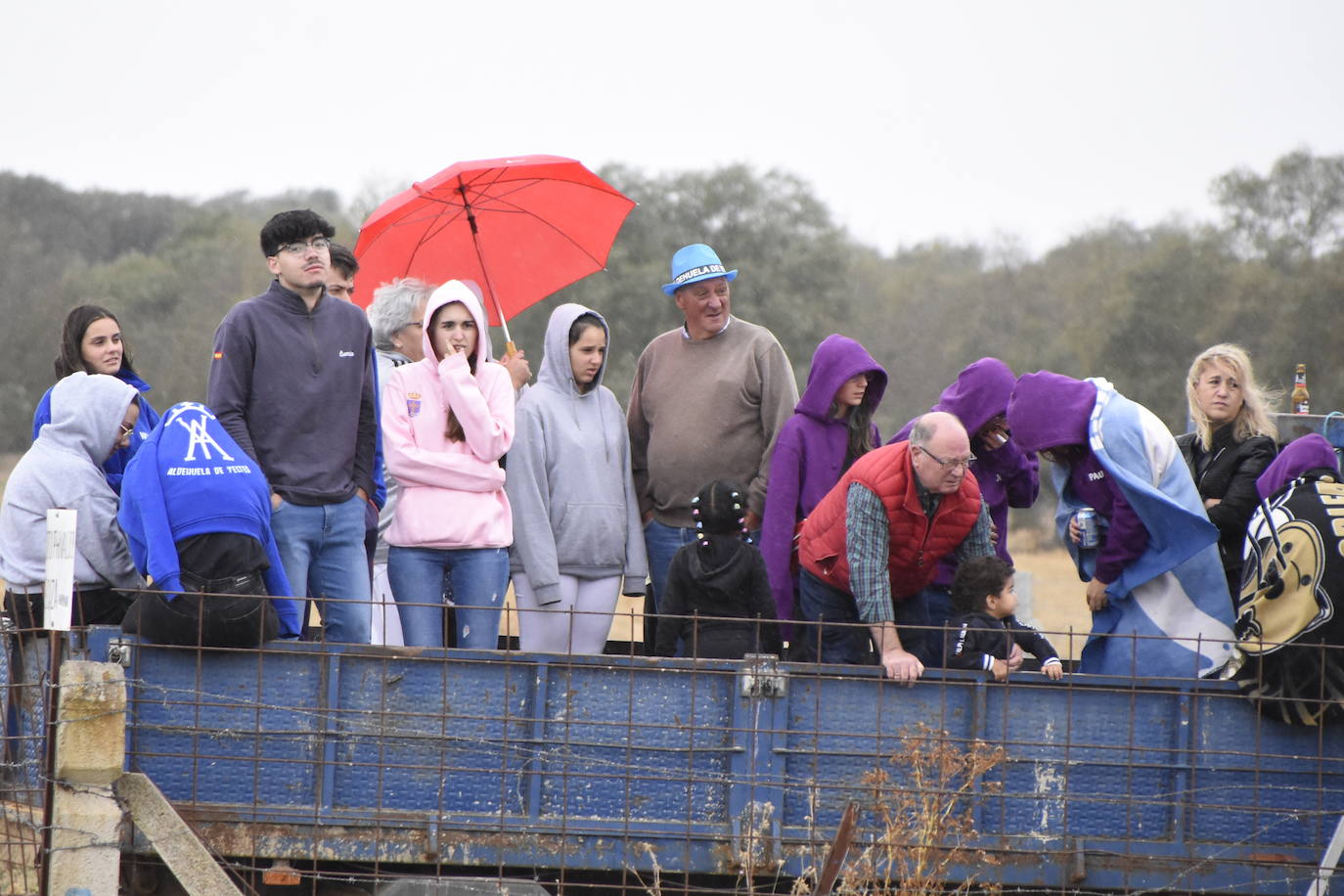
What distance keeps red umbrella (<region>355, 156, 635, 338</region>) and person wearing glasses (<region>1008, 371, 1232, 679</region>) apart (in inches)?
102

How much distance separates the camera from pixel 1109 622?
253 inches

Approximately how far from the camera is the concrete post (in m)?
5.08

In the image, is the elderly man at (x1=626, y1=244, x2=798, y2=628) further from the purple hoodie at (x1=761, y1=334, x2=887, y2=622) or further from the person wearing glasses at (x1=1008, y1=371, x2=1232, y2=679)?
the person wearing glasses at (x1=1008, y1=371, x2=1232, y2=679)

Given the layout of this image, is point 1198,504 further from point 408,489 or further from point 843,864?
point 408,489

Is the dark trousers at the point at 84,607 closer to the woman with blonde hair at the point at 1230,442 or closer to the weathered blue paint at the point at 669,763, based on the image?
the weathered blue paint at the point at 669,763

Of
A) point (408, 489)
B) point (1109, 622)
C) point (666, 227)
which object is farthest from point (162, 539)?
point (666, 227)

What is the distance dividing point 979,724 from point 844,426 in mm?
1700

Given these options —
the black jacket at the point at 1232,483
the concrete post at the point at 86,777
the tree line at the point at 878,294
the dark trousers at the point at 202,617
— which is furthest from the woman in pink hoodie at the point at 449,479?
the tree line at the point at 878,294

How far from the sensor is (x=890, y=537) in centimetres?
617

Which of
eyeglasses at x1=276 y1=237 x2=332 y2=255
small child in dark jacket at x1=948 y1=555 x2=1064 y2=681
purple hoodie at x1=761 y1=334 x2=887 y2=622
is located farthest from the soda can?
eyeglasses at x1=276 y1=237 x2=332 y2=255

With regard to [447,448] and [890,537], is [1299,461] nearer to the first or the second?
[890,537]

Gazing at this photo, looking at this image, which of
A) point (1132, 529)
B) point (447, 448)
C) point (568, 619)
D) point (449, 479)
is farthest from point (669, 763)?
point (1132, 529)

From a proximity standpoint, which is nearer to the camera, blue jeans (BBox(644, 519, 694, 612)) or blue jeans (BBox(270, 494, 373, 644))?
blue jeans (BBox(270, 494, 373, 644))

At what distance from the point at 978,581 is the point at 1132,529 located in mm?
629
